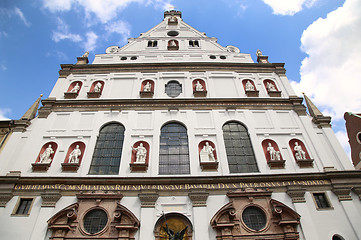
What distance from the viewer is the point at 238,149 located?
13117 mm

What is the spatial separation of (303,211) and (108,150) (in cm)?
1006

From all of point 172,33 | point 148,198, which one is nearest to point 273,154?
point 148,198

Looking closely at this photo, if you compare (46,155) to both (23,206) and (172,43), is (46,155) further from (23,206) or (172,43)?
(172,43)

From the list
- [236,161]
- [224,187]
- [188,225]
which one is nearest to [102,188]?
[188,225]

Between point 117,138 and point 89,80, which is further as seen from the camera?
point 89,80

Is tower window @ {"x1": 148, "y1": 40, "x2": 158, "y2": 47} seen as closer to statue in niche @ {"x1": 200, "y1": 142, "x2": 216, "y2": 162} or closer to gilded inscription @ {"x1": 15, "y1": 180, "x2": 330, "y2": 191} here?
statue in niche @ {"x1": 200, "y1": 142, "x2": 216, "y2": 162}

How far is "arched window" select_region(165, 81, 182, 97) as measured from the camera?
16.3 meters

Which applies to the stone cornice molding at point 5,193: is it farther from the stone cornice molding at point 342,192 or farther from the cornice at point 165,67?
the stone cornice molding at point 342,192

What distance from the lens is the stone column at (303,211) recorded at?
995 centimetres

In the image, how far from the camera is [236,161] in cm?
1255

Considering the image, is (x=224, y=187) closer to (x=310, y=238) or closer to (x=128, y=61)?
(x=310, y=238)

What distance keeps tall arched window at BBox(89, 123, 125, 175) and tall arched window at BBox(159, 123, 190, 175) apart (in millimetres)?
2336

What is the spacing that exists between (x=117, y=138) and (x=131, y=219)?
16.1ft

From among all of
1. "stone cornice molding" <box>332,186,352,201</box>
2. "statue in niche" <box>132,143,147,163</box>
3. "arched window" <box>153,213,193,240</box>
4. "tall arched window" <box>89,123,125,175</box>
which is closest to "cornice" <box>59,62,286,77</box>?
"tall arched window" <box>89,123,125,175</box>
